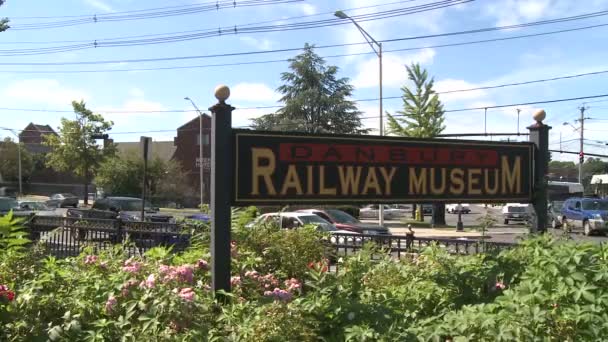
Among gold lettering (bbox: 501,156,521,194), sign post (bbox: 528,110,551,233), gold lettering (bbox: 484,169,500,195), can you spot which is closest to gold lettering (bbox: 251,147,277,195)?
gold lettering (bbox: 484,169,500,195)

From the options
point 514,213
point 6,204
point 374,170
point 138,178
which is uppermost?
point 374,170

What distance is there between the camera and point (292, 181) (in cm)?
482

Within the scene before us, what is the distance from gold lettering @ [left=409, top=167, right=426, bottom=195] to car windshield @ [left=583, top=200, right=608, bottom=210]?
1172 inches

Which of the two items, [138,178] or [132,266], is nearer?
[132,266]

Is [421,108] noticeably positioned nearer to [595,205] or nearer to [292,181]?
[595,205]

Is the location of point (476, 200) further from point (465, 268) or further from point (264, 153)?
point (264, 153)

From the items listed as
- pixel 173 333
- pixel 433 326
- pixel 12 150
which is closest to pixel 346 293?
pixel 433 326

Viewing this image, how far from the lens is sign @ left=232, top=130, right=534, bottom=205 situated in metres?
4.71

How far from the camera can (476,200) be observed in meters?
5.75

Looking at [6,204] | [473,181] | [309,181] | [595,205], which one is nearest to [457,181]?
[473,181]

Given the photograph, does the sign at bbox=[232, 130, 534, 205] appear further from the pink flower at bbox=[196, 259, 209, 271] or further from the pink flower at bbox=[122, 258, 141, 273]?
the pink flower at bbox=[122, 258, 141, 273]

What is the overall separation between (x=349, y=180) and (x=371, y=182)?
23 cm

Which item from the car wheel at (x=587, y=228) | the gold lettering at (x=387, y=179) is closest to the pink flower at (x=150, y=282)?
the gold lettering at (x=387, y=179)

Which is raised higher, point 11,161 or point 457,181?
point 11,161
